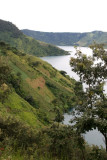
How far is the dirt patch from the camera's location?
8984 cm

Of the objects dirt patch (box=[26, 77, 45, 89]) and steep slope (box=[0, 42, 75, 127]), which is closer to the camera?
steep slope (box=[0, 42, 75, 127])

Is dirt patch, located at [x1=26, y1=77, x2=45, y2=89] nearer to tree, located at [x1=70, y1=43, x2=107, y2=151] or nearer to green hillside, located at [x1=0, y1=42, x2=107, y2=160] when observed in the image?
green hillside, located at [x1=0, y1=42, x2=107, y2=160]

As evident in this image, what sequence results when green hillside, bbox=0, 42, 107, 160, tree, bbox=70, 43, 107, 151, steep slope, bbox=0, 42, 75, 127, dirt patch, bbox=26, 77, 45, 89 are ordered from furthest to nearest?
dirt patch, bbox=26, 77, 45, 89
steep slope, bbox=0, 42, 75, 127
green hillside, bbox=0, 42, 107, 160
tree, bbox=70, 43, 107, 151

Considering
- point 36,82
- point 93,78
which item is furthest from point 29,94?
point 93,78

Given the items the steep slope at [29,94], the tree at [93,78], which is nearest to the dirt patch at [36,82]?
the steep slope at [29,94]

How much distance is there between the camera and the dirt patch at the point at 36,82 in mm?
89844

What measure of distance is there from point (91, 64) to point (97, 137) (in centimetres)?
4497

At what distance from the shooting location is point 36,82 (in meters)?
94.2

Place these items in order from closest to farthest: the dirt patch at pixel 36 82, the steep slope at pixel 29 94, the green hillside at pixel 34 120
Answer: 1. the green hillside at pixel 34 120
2. the steep slope at pixel 29 94
3. the dirt patch at pixel 36 82

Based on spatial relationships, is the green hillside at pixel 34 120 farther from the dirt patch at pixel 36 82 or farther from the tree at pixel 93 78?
the tree at pixel 93 78


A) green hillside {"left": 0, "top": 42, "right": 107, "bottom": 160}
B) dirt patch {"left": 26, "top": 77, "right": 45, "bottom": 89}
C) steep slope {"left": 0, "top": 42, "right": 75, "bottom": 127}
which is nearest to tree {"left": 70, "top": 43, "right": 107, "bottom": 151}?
green hillside {"left": 0, "top": 42, "right": 107, "bottom": 160}

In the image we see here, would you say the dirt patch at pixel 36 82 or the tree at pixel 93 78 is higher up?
the dirt patch at pixel 36 82

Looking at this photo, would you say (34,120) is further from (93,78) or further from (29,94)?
(93,78)

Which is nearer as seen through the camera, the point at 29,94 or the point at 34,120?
the point at 34,120
